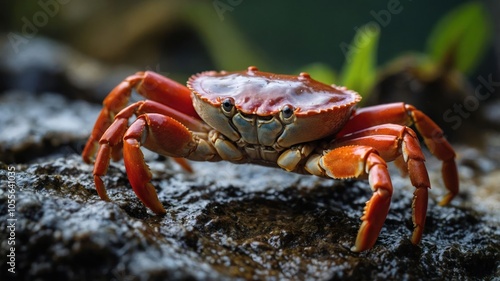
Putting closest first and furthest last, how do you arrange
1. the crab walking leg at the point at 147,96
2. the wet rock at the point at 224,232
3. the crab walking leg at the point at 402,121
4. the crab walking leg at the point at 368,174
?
1. the wet rock at the point at 224,232
2. the crab walking leg at the point at 368,174
3. the crab walking leg at the point at 402,121
4. the crab walking leg at the point at 147,96

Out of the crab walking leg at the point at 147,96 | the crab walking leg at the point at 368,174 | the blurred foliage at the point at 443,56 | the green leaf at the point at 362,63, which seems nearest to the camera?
the crab walking leg at the point at 368,174

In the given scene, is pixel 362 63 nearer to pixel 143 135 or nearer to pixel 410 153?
pixel 410 153

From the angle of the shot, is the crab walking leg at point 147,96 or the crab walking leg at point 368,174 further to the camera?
the crab walking leg at point 147,96

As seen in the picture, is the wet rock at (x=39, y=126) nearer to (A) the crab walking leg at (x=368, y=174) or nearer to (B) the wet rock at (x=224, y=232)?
(B) the wet rock at (x=224, y=232)

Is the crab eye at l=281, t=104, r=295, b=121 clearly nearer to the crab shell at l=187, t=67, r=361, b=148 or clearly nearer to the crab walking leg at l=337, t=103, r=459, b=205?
the crab shell at l=187, t=67, r=361, b=148

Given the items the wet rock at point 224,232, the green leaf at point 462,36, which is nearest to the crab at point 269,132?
the wet rock at point 224,232

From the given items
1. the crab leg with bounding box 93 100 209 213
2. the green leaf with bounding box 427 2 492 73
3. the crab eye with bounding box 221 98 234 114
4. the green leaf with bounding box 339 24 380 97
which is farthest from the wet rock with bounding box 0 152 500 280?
the green leaf with bounding box 427 2 492 73
